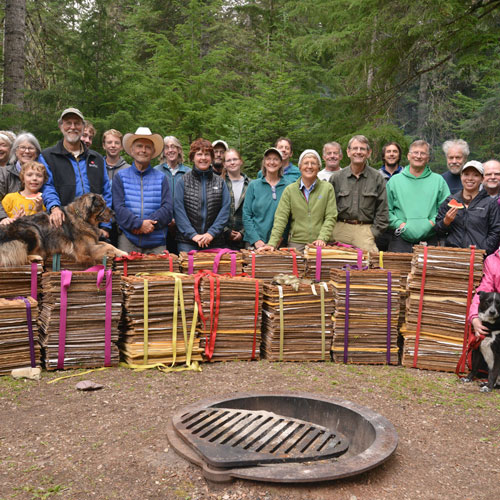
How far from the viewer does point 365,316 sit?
583 centimetres

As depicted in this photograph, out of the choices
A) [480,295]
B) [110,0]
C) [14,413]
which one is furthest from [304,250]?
[110,0]

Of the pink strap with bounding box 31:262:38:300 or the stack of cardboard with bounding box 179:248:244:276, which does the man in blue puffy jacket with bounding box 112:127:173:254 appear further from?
the pink strap with bounding box 31:262:38:300

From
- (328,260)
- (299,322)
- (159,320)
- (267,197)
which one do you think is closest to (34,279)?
(159,320)

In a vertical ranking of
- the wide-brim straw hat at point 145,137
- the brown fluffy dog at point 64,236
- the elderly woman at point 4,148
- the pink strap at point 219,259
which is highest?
the wide-brim straw hat at point 145,137

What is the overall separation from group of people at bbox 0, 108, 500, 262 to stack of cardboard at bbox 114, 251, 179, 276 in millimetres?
416

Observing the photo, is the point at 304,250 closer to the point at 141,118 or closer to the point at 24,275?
the point at 24,275

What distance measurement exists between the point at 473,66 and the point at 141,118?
288 inches

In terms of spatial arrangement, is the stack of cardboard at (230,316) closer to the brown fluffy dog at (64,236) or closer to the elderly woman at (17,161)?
the brown fluffy dog at (64,236)

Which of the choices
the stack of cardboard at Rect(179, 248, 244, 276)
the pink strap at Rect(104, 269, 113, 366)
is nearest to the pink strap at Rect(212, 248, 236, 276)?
the stack of cardboard at Rect(179, 248, 244, 276)

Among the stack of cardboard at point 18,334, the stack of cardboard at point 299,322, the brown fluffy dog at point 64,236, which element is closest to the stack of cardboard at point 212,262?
the stack of cardboard at point 299,322

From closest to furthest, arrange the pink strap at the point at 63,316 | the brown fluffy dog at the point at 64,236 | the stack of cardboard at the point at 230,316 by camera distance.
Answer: the pink strap at the point at 63,316
the brown fluffy dog at the point at 64,236
the stack of cardboard at the point at 230,316

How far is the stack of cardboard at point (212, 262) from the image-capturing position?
617 cm

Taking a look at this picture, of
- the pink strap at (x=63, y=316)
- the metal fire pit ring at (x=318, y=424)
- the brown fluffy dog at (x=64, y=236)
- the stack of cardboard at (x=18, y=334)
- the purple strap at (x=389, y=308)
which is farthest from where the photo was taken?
the purple strap at (x=389, y=308)

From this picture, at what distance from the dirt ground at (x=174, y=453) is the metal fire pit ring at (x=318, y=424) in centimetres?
8
